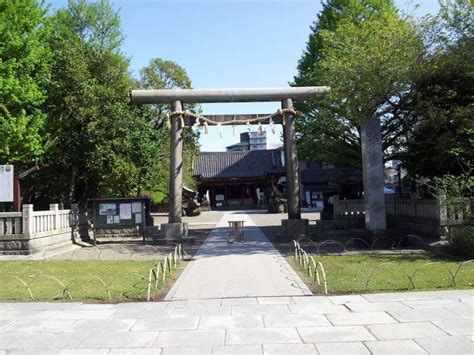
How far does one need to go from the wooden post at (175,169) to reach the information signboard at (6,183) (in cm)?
555

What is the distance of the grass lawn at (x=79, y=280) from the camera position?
8.32 meters

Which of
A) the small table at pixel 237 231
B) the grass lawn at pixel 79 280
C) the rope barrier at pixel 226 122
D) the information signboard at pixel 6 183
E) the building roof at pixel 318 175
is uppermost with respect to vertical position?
the rope barrier at pixel 226 122

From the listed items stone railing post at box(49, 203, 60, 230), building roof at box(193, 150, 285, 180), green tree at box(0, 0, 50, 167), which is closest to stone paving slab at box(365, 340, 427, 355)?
stone railing post at box(49, 203, 60, 230)

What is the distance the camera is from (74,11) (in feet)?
78.7

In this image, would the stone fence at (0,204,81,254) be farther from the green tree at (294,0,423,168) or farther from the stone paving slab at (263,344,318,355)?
the green tree at (294,0,423,168)

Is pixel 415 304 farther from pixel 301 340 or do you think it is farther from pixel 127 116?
pixel 127 116

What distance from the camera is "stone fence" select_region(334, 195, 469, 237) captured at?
14344 millimetres

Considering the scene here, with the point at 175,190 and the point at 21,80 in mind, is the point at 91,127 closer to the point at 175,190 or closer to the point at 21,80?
the point at 21,80

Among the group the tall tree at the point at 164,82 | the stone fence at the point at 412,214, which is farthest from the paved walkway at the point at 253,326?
the tall tree at the point at 164,82

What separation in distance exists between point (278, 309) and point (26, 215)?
34.6 ft

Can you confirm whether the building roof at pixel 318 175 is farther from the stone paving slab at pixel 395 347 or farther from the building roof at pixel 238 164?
Answer: the stone paving slab at pixel 395 347

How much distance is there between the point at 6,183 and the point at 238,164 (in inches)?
1607

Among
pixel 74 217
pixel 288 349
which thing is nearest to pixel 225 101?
pixel 74 217

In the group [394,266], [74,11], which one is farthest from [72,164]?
[394,266]
